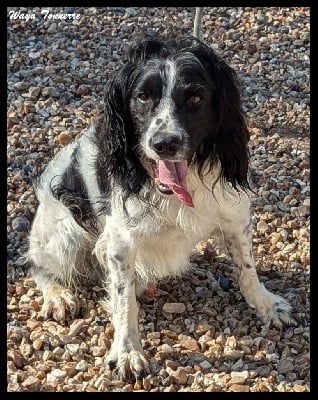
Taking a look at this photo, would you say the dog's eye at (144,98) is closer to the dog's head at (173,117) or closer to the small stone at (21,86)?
the dog's head at (173,117)

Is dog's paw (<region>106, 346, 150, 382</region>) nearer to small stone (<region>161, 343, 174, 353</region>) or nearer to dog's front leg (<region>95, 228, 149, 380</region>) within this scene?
dog's front leg (<region>95, 228, 149, 380</region>)

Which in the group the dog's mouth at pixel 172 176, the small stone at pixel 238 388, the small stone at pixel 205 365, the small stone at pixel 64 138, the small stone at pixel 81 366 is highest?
the dog's mouth at pixel 172 176

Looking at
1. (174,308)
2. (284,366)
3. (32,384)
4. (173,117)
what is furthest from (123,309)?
(173,117)

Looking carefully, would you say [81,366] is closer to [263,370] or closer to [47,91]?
[263,370]

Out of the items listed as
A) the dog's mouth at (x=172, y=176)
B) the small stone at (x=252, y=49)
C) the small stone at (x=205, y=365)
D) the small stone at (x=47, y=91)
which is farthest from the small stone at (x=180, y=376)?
the small stone at (x=252, y=49)

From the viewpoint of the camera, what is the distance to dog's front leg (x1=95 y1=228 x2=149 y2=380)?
4.13m

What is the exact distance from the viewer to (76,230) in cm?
468

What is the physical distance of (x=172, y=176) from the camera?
12.5 ft

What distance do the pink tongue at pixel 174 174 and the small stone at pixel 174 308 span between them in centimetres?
104

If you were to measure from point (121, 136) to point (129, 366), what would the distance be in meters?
1.37

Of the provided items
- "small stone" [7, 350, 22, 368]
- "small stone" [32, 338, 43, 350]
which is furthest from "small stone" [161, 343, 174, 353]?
"small stone" [7, 350, 22, 368]

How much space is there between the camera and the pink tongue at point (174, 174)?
379 cm
